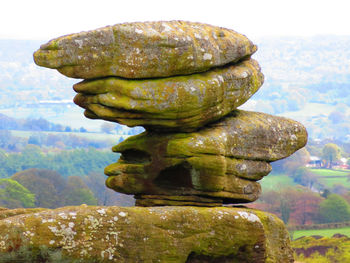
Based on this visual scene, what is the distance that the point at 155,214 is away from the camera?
18.7 m

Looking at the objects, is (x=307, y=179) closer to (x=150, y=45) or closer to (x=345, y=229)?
(x=345, y=229)

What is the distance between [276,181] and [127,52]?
123 meters

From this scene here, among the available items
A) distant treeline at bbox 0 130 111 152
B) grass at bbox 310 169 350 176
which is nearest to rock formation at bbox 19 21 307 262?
grass at bbox 310 169 350 176

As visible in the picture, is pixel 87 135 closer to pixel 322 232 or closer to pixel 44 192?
pixel 44 192

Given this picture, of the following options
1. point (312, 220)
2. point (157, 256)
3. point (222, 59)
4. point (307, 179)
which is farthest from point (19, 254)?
point (307, 179)

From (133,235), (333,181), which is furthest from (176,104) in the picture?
(333,181)

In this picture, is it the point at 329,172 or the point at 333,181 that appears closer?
the point at 333,181

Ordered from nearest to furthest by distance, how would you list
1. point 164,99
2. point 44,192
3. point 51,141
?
point 164,99
point 44,192
point 51,141

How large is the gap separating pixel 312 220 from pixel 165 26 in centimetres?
8074

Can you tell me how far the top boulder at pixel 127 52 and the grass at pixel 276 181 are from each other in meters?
110

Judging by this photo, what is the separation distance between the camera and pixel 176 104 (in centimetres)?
2020

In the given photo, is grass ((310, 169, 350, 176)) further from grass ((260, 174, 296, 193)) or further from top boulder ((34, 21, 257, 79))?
top boulder ((34, 21, 257, 79))

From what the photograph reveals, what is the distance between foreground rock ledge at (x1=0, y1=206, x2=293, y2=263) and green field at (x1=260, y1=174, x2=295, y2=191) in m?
110

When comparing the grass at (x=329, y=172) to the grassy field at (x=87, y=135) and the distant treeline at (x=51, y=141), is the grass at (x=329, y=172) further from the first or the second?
the grassy field at (x=87, y=135)
